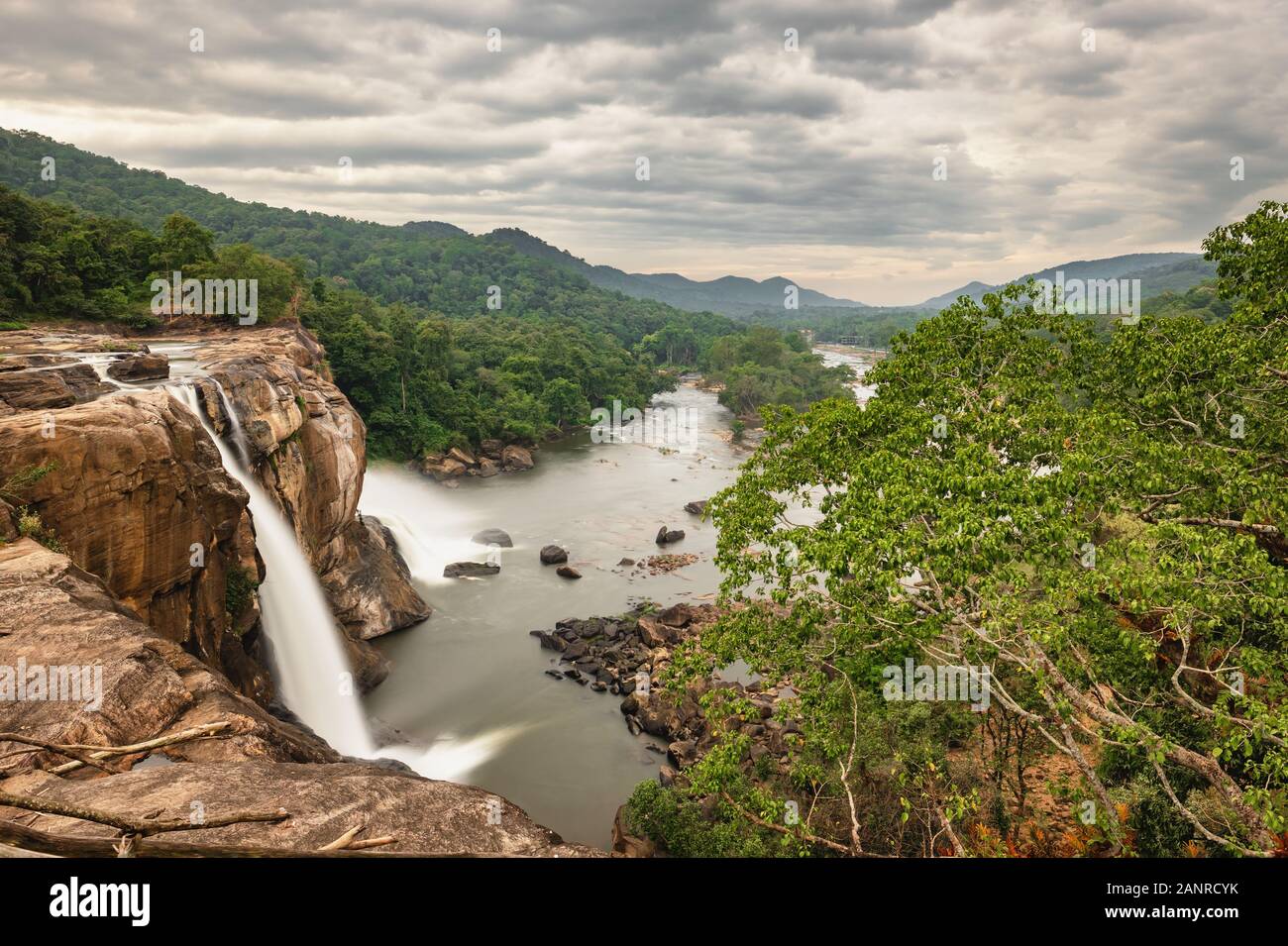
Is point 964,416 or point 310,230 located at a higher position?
point 310,230

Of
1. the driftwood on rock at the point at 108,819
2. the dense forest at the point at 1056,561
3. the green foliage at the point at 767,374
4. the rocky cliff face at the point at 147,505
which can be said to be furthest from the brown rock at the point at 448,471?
the driftwood on rock at the point at 108,819

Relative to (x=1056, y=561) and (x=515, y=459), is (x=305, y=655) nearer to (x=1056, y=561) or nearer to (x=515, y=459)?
(x=1056, y=561)

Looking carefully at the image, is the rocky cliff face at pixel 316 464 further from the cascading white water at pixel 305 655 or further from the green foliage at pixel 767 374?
the green foliage at pixel 767 374

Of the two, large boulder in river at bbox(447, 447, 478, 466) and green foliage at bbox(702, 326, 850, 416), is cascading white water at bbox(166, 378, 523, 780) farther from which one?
green foliage at bbox(702, 326, 850, 416)

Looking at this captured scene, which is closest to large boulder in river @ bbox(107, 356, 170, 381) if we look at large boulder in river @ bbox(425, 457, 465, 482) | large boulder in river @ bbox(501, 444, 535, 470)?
large boulder in river @ bbox(425, 457, 465, 482)
